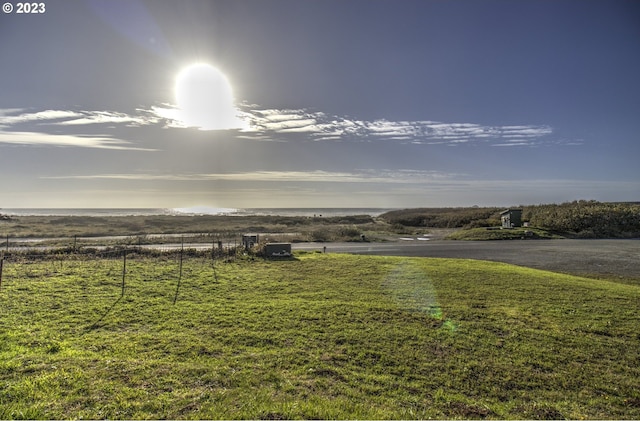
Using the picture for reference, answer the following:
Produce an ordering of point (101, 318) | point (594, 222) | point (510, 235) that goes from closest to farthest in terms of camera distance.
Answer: point (101, 318)
point (510, 235)
point (594, 222)

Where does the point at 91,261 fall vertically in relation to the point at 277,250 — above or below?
below

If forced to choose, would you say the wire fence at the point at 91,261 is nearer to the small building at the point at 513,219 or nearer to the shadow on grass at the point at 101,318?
the shadow on grass at the point at 101,318

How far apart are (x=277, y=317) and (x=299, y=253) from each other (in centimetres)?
1313

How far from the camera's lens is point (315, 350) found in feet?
22.3

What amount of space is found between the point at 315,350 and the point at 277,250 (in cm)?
1347

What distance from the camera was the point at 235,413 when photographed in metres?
4.40

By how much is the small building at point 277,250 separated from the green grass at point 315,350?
7.27 m

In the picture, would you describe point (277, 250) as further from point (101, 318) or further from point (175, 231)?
point (175, 231)

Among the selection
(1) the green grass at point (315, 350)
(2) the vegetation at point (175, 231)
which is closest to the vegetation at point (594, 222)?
(2) the vegetation at point (175, 231)

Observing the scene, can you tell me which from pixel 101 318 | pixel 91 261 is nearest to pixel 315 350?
pixel 101 318

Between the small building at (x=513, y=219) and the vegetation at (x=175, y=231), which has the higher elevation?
the small building at (x=513, y=219)

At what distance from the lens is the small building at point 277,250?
19936 millimetres

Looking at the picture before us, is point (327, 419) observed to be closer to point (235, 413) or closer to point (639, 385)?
point (235, 413)

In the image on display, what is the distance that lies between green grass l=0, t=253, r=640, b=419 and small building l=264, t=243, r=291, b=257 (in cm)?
727
